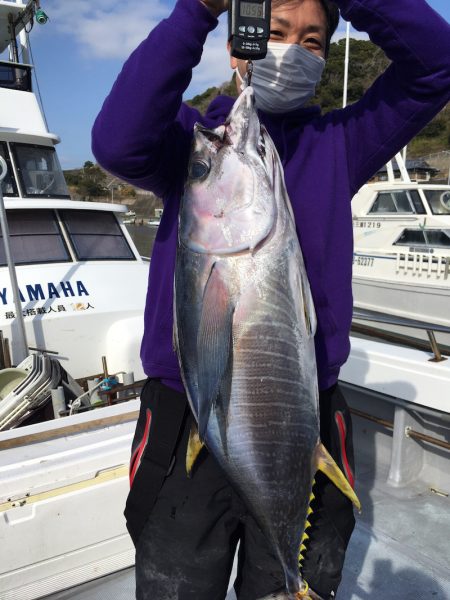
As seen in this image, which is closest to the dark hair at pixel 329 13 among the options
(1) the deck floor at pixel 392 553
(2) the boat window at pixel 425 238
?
(1) the deck floor at pixel 392 553

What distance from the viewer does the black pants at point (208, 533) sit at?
Result: 1.51 metres

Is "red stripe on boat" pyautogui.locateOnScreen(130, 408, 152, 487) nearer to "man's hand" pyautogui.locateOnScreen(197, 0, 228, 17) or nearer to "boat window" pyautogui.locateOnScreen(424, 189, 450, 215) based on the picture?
"man's hand" pyautogui.locateOnScreen(197, 0, 228, 17)

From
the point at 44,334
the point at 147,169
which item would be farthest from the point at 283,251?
the point at 44,334

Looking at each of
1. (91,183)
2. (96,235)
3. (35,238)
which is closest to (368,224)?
(96,235)

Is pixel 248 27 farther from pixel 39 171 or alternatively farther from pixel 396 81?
pixel 39 171

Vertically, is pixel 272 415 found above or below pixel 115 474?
above

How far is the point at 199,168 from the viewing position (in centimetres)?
140

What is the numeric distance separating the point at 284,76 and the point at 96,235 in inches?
189

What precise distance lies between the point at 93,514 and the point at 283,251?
1.88m

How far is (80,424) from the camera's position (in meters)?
2.81

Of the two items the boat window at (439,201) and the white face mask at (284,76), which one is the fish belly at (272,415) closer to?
the white face mask at (284,76)

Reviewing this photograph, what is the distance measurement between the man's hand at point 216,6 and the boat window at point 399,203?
471 inches

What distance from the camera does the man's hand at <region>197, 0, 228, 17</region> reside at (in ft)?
4.28

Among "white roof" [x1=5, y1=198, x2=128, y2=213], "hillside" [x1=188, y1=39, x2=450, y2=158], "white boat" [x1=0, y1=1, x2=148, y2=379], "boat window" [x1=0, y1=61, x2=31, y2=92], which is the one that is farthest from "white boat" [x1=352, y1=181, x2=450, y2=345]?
"hillside" [x1=188, y1=39, x2=450, y2=158]
